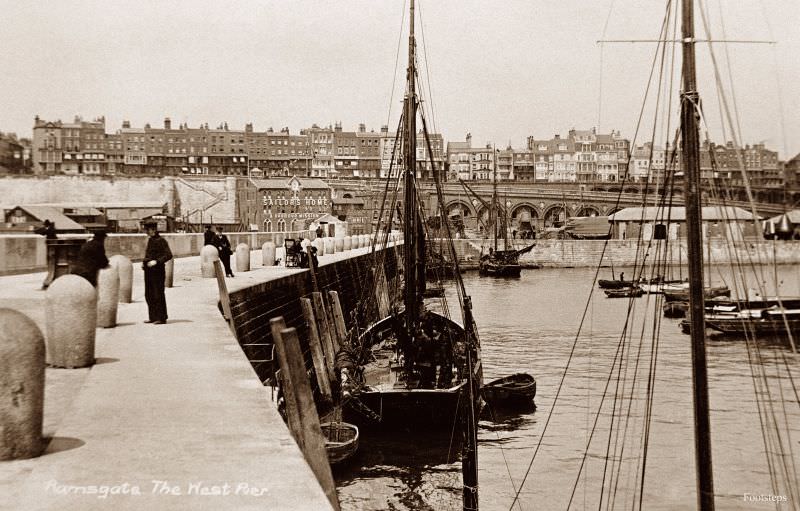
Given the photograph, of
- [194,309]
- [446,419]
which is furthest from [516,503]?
[194,309]

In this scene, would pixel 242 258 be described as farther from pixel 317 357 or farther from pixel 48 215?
pixel 48 215

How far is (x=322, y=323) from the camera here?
28969 millimetres

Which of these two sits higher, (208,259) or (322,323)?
(208,259)

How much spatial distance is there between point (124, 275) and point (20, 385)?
39.0 ft

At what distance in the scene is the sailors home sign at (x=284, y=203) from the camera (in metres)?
121

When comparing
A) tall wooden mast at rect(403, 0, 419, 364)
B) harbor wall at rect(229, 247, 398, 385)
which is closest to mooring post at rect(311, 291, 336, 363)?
harbor wall at rect(229, 247, 398, 385)

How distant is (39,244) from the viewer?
25.3 m

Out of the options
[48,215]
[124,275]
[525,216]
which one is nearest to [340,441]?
[124,275]

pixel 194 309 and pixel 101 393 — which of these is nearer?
pixel 101 393

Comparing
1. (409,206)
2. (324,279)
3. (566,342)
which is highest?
(409,206)

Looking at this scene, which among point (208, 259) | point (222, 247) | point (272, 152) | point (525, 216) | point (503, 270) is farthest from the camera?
point (272, 152)

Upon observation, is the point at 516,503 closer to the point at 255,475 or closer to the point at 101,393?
the point at 101,393

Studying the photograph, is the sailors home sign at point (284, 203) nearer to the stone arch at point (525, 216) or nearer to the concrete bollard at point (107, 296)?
the stone arch at point (525, 216)

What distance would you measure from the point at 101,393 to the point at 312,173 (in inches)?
7351
